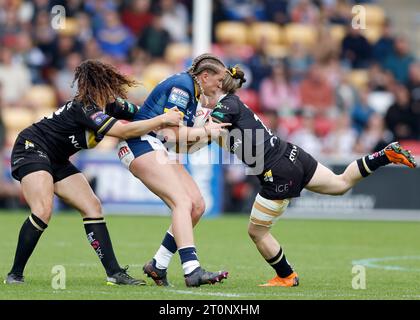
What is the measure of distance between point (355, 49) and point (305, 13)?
1726 mm

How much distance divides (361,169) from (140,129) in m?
2.25

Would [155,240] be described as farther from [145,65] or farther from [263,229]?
[145,65]

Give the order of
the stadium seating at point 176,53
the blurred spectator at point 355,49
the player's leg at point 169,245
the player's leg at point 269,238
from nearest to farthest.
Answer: the player's leg at point 169,245 → the player's leg at point 269,238 → the stadium seating at point 176,53 → the blurred spectator at point 355,49

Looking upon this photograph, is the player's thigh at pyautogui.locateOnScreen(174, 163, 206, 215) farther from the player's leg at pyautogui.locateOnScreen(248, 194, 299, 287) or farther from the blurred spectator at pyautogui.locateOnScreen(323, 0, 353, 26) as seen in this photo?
the blurred spectator at pyautogui.locateOnScreen(323, 0, 353, 26)

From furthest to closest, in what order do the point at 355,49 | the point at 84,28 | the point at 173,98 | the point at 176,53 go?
the point at 355,49 → the point at 176,53 → the point at 84,28 → the point at 173,98

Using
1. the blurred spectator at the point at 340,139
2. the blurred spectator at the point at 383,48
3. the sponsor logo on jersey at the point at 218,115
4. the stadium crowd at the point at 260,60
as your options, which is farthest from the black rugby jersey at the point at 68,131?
the blurred spectator at the point at 383,48

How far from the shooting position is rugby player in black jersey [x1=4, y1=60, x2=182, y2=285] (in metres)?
8.88

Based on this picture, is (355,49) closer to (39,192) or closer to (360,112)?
(360,112)

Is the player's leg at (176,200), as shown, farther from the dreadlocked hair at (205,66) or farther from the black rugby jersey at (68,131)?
the dreadlocked hair at (205,66)

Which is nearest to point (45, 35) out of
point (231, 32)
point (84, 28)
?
point (84, 28)

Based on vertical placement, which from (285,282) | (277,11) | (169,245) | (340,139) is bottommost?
(340,139)

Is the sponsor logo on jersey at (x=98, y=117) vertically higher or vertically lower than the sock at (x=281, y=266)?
higher

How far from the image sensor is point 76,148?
9.23 m

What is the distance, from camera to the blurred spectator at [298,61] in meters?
21.4
